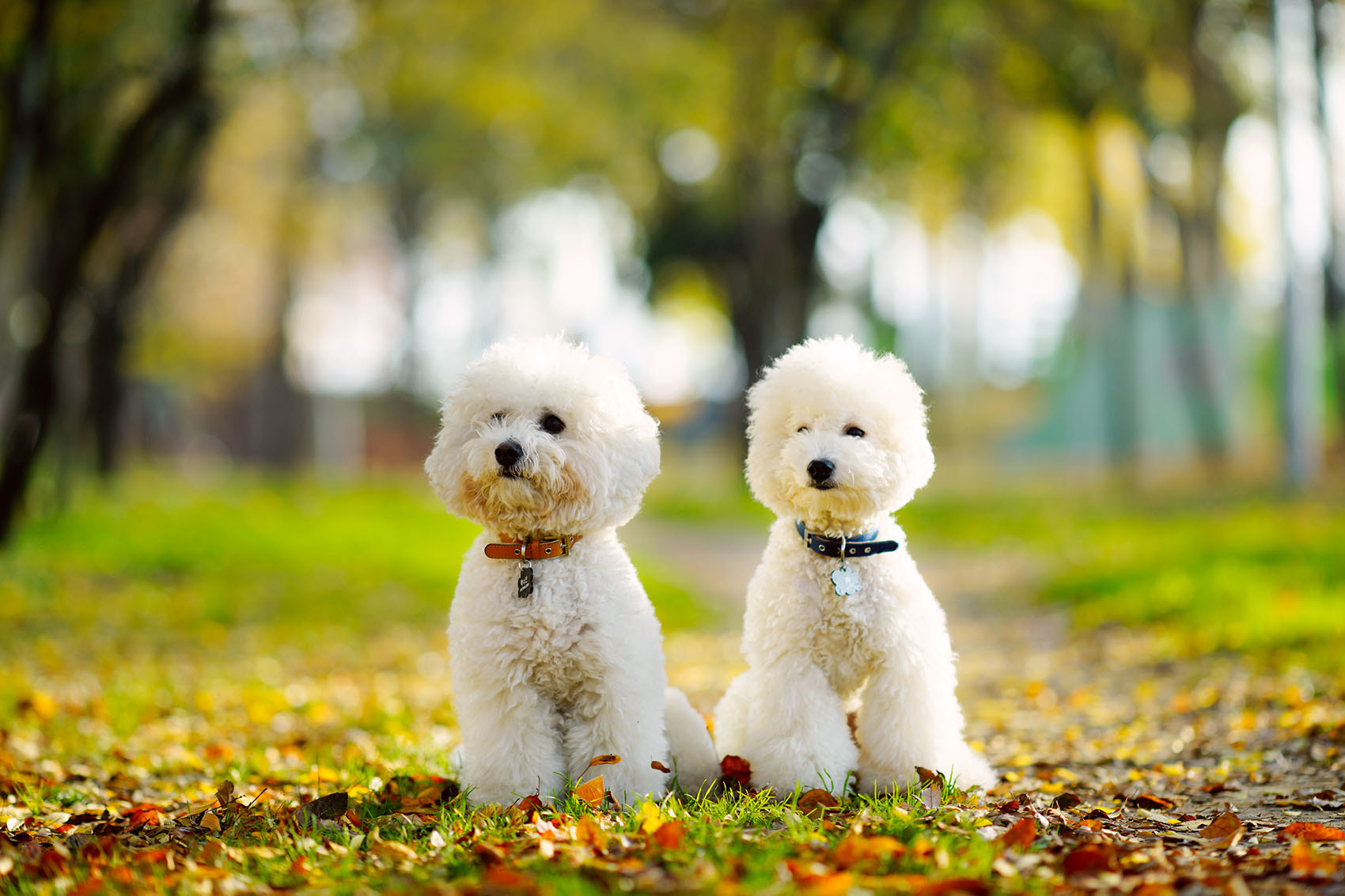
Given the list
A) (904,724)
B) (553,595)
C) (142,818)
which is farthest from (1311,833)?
(142,818)

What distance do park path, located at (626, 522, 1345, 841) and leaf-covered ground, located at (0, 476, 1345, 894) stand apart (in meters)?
0.02

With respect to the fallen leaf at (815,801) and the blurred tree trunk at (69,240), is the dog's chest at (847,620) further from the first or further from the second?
the blurred tree trunk at (69,240)

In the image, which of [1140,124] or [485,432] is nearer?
[485,432]

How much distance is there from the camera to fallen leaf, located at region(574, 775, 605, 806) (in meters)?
3.37

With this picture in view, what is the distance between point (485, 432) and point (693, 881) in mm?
1442

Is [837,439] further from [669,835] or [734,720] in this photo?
[669,835]

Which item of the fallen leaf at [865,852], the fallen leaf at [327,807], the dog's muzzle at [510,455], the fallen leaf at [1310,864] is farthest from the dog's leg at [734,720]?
the fallen leaf at [1310,864]

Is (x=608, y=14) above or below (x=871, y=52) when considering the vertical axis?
above

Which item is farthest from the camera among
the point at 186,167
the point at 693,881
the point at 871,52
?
the point at 871,52

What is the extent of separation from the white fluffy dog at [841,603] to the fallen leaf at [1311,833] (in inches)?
38.8

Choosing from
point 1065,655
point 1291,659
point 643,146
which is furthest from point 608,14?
point 1291,659

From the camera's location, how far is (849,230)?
24922mm

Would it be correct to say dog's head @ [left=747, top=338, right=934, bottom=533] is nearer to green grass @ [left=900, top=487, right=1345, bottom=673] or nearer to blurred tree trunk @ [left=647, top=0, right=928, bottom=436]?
green grass @ [left=900, top=487, right=1345, bottom=673]

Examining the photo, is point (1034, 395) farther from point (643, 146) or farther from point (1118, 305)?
point (643, 146)
